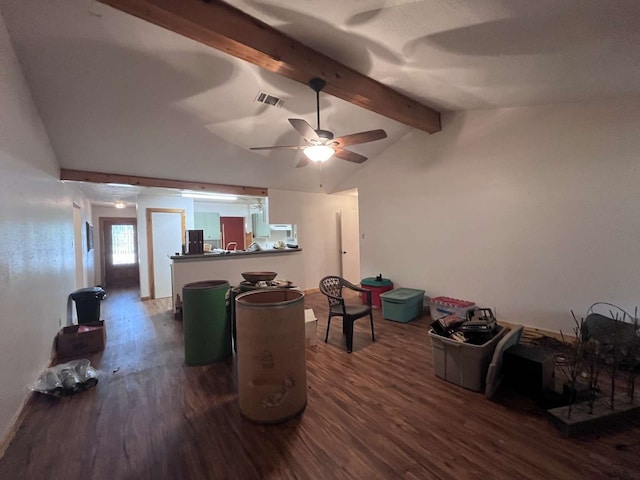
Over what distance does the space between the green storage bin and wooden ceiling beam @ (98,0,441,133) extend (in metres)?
2.65

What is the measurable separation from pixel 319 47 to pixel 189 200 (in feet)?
16.6

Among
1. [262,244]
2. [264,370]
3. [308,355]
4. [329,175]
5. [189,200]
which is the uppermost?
[329,175]

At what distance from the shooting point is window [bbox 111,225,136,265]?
8.29 metres

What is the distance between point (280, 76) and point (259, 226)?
4883 millimetres

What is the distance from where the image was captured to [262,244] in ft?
25.2

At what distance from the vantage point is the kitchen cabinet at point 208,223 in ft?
24.2

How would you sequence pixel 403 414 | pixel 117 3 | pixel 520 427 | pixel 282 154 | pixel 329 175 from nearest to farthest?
pixel 117 3
pixel 520 427
pixel 403 414
pixel 282 154
pixel 329 175

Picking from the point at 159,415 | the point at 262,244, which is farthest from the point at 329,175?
the point at 159,415

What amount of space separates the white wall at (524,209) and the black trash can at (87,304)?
15.8 ft

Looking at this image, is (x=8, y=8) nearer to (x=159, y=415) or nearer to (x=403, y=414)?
(x=159, y=415)

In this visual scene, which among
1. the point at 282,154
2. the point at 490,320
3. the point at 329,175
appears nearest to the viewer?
the point at 490,320

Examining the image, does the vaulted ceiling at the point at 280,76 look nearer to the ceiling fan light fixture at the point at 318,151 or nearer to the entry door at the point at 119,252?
the ceiling fan light fixture at the point at 318,151

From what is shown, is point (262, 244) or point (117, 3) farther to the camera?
point (262, 244)

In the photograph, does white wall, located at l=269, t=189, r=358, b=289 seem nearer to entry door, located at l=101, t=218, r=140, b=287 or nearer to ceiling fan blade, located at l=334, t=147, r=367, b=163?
ceiling fan blade, located at l=334, t=147, r=367, b=163
